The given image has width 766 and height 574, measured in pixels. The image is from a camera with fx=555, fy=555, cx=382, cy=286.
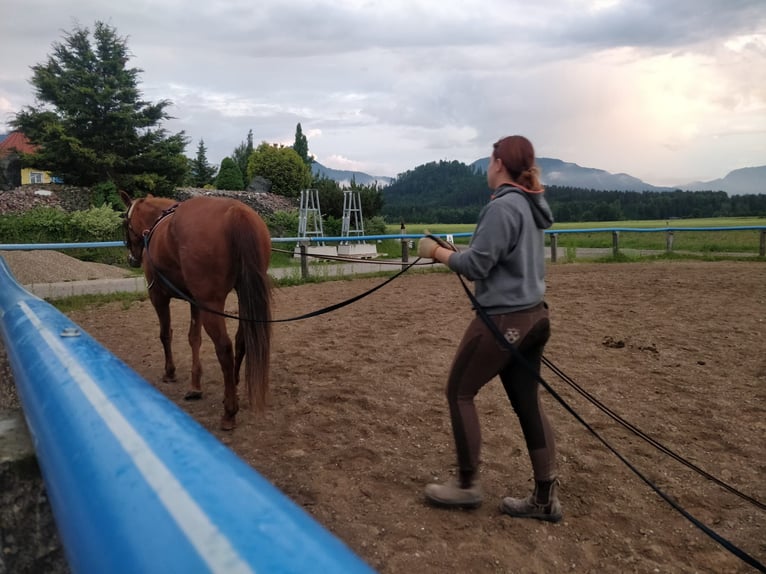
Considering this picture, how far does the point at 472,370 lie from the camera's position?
269cm

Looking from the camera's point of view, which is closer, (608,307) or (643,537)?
(643,537)

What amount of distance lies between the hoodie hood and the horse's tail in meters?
2.06

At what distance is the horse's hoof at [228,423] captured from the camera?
4035mm

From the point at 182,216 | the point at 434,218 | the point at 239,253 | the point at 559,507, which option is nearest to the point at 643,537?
the point at 559,507

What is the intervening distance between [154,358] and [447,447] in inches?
151

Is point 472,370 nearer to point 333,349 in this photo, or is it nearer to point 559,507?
point 559,507

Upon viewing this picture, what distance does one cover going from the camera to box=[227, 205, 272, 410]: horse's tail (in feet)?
13.0

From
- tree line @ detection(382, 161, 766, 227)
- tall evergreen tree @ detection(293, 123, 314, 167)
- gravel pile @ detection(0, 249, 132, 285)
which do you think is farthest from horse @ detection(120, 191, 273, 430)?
tall evergreen tree @ detection(293, 123, 314, 167)

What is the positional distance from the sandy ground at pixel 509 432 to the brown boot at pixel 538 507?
0.05 m

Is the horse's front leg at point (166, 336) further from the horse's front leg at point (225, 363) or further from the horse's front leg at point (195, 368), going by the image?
the horse's front leg at point (225, 363)

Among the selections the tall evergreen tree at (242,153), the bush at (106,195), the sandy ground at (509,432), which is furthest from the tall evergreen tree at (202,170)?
the sandy ground at (509,432)

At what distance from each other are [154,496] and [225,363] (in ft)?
11.3

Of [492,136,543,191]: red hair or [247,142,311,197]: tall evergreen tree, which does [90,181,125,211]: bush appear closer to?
[247,142,311,197]: tall evergreen tree

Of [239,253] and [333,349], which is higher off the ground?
→ [239,253]
